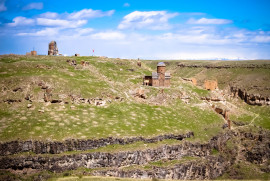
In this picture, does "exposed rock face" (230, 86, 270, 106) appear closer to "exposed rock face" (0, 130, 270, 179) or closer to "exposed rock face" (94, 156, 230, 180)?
"exposed rock face" (0, 130, 270, 179)

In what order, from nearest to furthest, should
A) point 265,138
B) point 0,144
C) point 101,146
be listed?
1. point 0,144
2. point 101,146
3. point 265,138

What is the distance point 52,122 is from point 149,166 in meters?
19.0

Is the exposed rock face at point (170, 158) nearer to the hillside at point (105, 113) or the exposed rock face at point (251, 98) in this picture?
the hillside at point (105, 113)

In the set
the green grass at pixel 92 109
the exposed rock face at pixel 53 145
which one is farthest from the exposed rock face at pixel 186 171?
the green grass at pixel 92 109

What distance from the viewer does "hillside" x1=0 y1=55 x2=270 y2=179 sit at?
44.4m

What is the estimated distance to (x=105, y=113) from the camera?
180 feet

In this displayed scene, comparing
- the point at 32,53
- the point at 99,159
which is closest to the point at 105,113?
the point at 99,159

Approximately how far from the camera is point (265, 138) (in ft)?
212

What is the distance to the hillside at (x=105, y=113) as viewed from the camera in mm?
44438

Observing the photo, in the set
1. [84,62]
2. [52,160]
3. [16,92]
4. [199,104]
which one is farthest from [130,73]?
[52,160]

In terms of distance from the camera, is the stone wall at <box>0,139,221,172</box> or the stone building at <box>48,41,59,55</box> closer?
the stone wall at <box>0,139,221,172</box>

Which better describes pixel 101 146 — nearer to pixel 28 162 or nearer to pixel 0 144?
pixel 28 162

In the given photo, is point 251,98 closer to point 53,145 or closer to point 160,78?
point 160,78

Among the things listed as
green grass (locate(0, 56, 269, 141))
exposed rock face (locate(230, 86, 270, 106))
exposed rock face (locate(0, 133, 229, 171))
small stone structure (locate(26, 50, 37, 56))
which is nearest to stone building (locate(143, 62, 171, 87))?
green grass (locate(0, 56, 269, 141))
